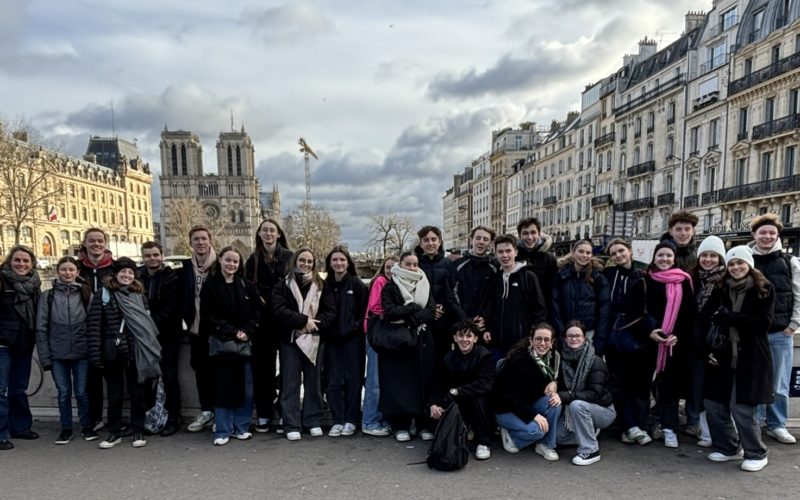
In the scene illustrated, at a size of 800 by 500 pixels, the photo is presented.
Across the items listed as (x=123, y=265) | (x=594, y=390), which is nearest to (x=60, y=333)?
(x=123, y=265)

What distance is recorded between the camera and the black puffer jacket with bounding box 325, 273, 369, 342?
17.1ft

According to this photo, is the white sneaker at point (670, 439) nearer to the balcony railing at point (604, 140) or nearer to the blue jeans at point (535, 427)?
the blue jeans at point (535, 427)

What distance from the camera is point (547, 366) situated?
4.75 m

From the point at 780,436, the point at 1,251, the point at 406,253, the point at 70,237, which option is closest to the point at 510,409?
the point at 406,253

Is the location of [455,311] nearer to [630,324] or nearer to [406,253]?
[406,253]

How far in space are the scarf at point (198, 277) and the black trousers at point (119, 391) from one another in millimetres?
731

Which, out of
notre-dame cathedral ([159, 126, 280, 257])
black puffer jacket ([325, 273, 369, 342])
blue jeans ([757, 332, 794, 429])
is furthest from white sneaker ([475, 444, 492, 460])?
notre-dame cathedral ([159, 126, 280, 257])

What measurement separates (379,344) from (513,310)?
5.06 feet

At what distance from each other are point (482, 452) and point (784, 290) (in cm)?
351

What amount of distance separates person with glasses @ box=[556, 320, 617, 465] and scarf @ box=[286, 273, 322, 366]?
2683mm

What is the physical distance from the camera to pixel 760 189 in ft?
92.7

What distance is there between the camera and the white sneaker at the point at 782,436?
4.80 meters

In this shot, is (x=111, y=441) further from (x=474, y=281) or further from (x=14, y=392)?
(x=474, y=281)

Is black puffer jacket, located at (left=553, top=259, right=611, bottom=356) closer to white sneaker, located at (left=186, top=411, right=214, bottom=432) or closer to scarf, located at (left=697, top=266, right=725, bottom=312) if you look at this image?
scarf, located at (left=697, top=266, right=725, bottom=312)
